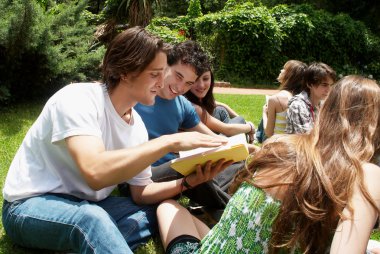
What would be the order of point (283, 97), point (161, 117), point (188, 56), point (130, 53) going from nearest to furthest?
point (130, 53)
point (161, 117)
point (188, 56)
point (283, 97)

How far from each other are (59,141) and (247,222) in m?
1.03

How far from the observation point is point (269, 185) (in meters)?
1.66

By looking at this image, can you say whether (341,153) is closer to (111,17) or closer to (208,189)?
(208,189)

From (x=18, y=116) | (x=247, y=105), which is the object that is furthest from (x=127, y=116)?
(x=247, y=105)

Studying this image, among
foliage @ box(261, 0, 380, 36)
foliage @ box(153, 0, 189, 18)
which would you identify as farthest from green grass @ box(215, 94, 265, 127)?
foliage @ box(153, 0, 189, 18)

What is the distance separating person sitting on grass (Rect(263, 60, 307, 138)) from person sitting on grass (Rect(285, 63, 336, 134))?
0.91 ft

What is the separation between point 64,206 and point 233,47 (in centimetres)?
1257

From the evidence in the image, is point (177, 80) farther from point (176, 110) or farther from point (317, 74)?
point (317, 74)

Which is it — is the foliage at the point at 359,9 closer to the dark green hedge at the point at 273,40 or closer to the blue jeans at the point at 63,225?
the dark green hedge at the point at 273,40

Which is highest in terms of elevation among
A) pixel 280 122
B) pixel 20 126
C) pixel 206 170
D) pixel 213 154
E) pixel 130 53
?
pixel 130 53

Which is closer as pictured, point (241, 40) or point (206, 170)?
point (206, 170)

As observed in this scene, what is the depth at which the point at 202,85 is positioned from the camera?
4.03 meters

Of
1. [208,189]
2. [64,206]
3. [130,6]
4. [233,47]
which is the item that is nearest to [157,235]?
[208,189]

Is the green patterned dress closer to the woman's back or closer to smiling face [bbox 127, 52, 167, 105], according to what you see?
smiling face [bbox 127, 52, 167, 105]
